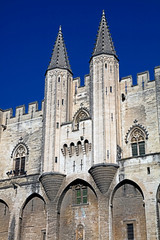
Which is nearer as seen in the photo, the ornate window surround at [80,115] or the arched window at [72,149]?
the arched window at [72,149]

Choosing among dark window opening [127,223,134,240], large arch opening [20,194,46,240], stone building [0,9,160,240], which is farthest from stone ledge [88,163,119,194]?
large arch opening [20,194,46,240]

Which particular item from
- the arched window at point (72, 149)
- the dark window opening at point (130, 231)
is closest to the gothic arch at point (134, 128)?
the arched window at point (72, 149)

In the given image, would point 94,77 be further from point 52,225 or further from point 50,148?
point 52,225

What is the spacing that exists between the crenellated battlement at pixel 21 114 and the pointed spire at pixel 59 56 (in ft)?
12.1

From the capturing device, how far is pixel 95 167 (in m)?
24.5

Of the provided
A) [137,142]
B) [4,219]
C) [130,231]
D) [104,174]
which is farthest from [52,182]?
[137,142]

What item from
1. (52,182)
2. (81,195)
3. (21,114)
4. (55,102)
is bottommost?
(81,195)

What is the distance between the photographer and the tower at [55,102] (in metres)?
26.8

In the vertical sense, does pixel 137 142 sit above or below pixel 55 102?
below

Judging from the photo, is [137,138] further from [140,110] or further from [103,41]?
[103,41]

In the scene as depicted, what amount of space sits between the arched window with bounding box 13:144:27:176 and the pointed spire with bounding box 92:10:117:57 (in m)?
9.33

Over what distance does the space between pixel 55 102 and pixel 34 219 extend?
26.9ft

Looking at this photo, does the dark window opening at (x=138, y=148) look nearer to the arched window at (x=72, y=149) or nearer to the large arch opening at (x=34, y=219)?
the arched window at (x=72, y=149)

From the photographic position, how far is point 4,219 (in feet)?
90.1
